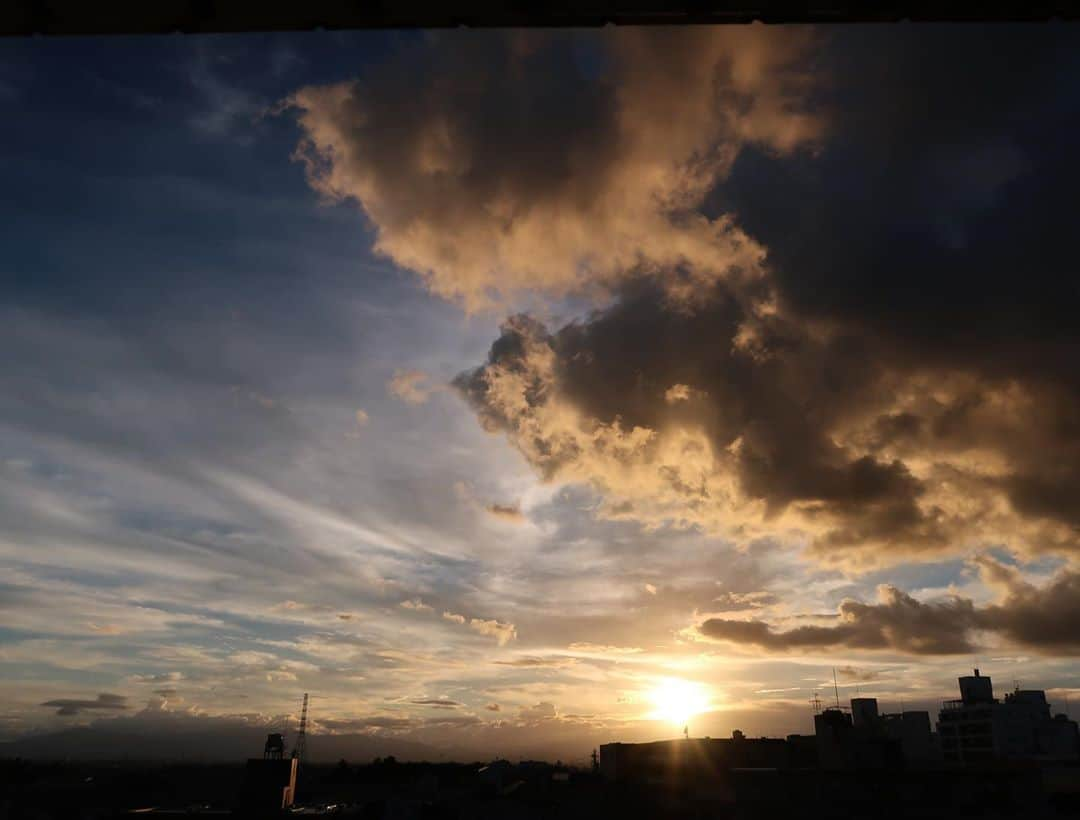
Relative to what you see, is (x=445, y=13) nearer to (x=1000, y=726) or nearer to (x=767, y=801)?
(x=767, y=801)

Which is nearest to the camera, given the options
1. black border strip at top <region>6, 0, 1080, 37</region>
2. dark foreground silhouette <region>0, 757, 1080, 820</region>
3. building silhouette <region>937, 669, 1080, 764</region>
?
black border strip at top <region>6, 0, 1080, 37</region>

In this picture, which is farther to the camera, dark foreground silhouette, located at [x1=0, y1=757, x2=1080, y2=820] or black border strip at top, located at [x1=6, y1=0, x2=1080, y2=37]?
dark foreground silhouette, located at [x1=0, y1=757, x2=1080, y2=820]

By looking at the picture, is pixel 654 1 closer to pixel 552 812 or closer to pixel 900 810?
pixel 900 810

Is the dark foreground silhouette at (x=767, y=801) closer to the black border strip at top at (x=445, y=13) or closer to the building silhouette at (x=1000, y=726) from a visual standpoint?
the black border strip at top at (x=445, y=13)

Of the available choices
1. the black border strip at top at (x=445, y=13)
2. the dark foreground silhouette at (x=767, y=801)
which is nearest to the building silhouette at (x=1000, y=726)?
the dark foreground silhouette at (x=767, y=801)

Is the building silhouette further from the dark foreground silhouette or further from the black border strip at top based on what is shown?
the black border strip at top

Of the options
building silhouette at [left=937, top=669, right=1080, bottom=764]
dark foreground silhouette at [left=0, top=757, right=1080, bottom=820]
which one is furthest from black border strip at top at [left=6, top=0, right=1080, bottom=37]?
building silhouette at [left=937, top=669, right=1080, bottom=764]

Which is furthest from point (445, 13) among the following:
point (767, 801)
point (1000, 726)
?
point (1000, 726)

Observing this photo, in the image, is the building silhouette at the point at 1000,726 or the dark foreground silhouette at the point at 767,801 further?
the building silhouette at the point at 1000,726

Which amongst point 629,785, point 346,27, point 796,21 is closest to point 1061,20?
point 796,21
